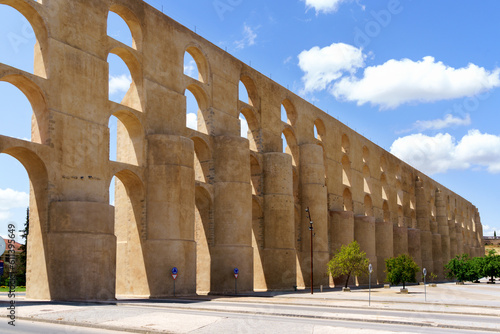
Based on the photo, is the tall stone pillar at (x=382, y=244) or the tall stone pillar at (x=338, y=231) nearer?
the tall stone pillar at (x=338, y=231)

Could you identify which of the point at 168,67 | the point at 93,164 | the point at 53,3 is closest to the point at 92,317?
the point at 93,164

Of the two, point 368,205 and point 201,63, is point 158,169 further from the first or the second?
point 368,205

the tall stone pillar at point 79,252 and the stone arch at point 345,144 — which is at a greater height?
the stone arch at point 345,144

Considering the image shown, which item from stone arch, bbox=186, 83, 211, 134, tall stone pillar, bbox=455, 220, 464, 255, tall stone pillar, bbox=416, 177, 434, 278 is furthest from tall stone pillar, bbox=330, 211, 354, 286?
tall stone pillar, bbox=455, 220, 464, 255

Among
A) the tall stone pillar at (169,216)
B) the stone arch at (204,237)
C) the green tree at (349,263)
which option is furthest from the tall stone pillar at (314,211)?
the tall stone pillar at (169,216)

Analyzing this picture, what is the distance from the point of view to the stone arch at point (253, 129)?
45250mm

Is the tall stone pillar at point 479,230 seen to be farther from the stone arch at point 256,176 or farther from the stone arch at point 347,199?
the stone arch at point 256,176

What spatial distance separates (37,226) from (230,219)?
13961 mm

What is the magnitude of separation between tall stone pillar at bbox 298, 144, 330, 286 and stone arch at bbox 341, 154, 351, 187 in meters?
10.9

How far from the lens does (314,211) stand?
48781mm

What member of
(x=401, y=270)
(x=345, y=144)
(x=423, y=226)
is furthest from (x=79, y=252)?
(x=423, y=226)

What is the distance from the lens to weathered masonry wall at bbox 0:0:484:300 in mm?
27328

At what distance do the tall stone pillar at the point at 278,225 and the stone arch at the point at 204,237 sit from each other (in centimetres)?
617

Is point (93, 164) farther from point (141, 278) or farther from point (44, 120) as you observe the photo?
point (141, 278)
